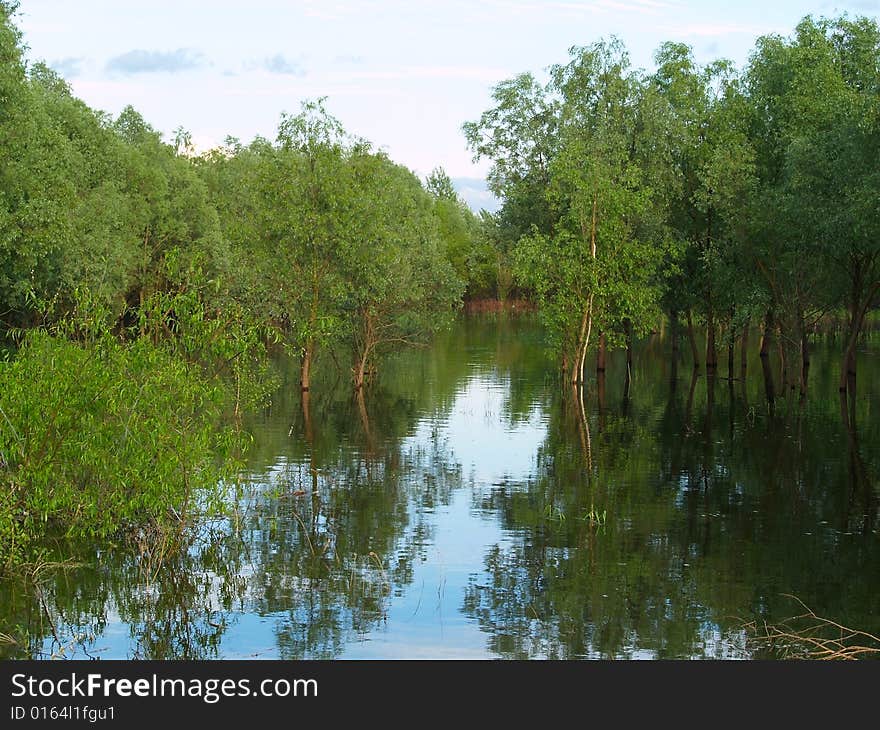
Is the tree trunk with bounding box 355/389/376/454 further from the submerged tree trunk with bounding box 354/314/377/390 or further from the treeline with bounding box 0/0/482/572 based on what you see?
the treeline with bounding box 0/0/482/572

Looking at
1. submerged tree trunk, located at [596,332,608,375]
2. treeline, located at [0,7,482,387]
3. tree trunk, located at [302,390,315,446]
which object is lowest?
tree trunk, located at [302,390,315,446]

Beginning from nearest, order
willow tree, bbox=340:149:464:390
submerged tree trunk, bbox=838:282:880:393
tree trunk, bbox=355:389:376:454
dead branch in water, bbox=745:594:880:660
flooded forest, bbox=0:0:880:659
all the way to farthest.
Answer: dead branch in water, bbox=745:594:880:660 → flooded forest, bbox=0:0:880:659 → tree trunk, bbox=355:389:376:454 → submerged tree trunk, bbox=838:282:880:393 → willow tree, bbox=340:149:464:390

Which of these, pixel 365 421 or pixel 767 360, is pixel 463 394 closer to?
pixel 365 421

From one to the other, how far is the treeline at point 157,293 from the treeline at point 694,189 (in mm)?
7318

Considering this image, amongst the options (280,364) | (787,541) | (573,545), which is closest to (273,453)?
(573,545)

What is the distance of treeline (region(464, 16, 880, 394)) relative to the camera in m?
55.9

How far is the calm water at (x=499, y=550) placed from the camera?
788 inches

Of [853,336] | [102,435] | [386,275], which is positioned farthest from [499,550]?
[853,336]

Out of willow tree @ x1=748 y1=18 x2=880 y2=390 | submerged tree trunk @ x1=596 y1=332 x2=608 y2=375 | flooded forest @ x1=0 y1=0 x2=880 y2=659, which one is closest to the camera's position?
flooded forest @ x1=0 y1=0 x2=880 y2=659

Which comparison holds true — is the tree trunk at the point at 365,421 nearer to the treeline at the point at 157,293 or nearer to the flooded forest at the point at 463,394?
the flooded forest at the point at 463,394

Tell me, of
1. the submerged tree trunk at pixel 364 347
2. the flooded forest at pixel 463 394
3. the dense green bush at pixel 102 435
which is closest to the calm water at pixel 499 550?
the flooded forest at pixel 463 394

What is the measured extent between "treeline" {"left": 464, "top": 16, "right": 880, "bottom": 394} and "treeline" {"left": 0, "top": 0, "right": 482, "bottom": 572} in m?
7.32

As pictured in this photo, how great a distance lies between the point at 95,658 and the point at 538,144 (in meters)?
58.0

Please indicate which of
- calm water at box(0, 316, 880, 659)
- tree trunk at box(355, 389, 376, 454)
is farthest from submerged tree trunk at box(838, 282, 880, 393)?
tree trunk at box(355, 389, 376, 454)
